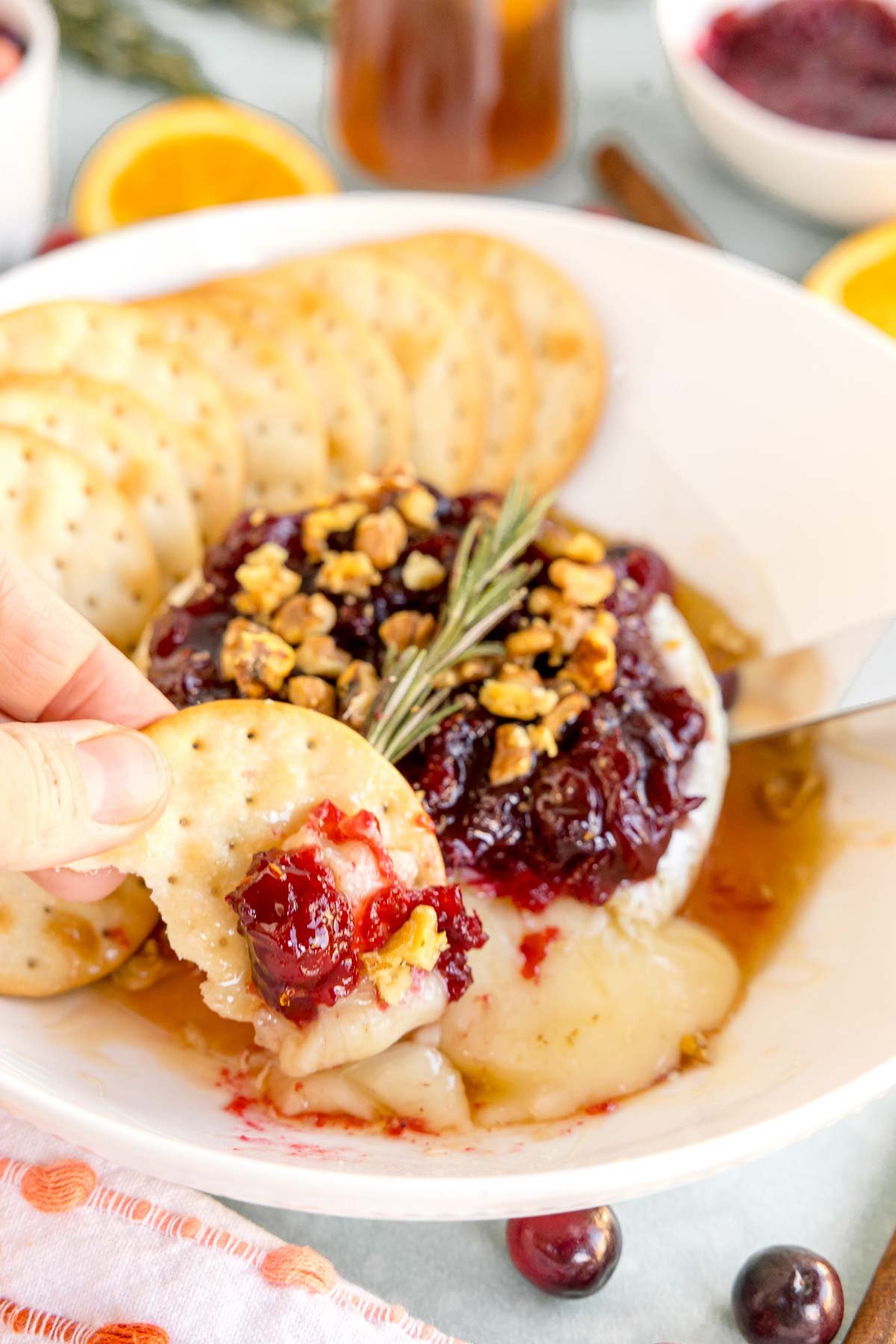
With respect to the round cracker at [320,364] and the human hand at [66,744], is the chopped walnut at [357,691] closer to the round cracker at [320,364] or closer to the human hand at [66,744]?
the human hand at [66,744]

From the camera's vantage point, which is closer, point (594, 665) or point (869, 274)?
point (594, 665)

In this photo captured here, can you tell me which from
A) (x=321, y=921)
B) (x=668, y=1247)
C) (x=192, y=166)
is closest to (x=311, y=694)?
(x=321, y=921)

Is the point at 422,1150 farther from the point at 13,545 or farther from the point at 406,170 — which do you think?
the point at 406,170

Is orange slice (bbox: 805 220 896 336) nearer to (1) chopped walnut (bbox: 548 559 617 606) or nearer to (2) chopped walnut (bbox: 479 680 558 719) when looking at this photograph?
(1) chopped walnut (bbox: 548 559 617 606)

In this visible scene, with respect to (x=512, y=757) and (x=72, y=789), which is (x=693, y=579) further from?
(x=72, y=789)

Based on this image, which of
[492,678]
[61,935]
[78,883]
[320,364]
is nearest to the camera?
[78,883]

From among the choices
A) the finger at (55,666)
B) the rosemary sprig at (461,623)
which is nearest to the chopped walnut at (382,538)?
the rosemary sprig at (461,623)

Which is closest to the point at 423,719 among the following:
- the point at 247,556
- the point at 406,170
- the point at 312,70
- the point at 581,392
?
the point at 247,556
